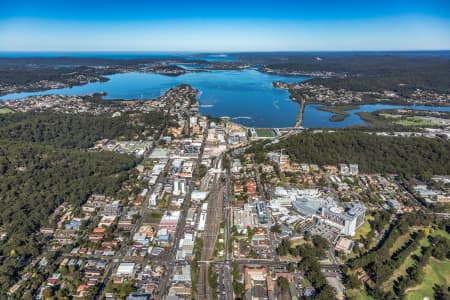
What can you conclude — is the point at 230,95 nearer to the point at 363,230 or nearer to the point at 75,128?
the point at 75,128

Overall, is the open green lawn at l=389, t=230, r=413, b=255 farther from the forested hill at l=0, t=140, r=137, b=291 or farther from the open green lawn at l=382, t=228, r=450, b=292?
the forested hill at l=0, t=140, r=137, b=291

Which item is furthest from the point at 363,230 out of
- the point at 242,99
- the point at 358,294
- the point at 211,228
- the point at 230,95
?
the point at 230,95

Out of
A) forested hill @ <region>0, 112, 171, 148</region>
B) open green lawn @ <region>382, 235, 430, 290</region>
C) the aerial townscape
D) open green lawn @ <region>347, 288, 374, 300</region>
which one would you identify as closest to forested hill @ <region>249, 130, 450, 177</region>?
the aerial townscape

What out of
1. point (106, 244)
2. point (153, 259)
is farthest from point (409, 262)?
point (106, 244)

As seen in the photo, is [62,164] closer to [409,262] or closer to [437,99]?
[409,262]

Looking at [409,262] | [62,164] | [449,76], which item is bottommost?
[409,262]

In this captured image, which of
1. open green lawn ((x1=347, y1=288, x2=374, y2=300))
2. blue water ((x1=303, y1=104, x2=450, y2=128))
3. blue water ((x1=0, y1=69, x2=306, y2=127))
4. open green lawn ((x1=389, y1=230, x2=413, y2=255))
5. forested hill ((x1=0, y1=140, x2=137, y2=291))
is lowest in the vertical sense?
open green lawn ((x1=347, y1=288, x2=374, y2=300))

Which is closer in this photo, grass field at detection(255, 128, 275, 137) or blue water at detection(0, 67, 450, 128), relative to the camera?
grass field at detection(255, 128, 275, 137)
